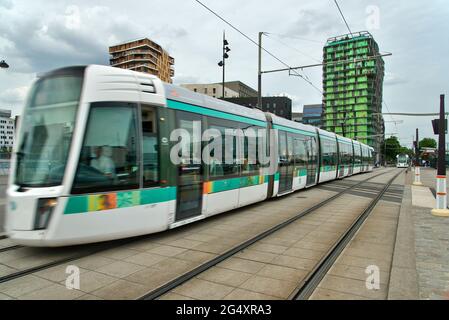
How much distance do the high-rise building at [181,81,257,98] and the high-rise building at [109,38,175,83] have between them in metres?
12.1

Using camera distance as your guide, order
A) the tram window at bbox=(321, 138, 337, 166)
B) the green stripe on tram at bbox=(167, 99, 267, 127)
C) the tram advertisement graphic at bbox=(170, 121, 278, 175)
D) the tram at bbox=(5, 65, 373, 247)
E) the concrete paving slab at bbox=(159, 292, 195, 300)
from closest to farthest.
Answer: the concrete paving slab at bbox=(159, 292, 195, 300)
the tram at bbox=(5, 65, 373, 247)
the green stripe on tram at bbox=(167, 99, 267, 127)
the tram advertisement graphic at bbox=(170, 121, 278, 175)
the tram window at bbox=(321, 138, 337, 166)

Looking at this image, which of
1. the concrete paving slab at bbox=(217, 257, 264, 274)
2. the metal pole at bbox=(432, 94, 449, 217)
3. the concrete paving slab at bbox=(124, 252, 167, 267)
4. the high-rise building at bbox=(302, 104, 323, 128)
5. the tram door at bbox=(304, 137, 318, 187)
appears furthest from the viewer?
the high-rise building at bbox=(302, 104, 323, 128)

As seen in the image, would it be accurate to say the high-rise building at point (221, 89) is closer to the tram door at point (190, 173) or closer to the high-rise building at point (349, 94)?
the high-rise building at point (349, 94)

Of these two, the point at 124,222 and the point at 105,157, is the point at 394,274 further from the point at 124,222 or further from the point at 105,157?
the point at 105,157

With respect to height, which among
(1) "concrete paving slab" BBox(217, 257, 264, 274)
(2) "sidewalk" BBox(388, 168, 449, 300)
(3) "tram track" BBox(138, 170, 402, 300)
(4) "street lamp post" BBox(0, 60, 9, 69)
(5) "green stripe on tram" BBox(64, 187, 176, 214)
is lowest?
(1) "concrete paving slab" BBox(217, 257, 264, 274)

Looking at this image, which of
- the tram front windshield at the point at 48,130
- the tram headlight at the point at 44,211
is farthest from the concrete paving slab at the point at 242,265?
the tram front windshield at the point at 48,130

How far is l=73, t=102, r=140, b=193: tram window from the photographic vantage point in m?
5.29

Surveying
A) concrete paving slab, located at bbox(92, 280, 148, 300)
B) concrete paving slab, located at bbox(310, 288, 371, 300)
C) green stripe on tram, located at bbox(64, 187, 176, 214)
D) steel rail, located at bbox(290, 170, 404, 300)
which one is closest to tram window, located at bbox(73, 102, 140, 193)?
green stripe on tram, located at bbox(64, 187, 176, 214)

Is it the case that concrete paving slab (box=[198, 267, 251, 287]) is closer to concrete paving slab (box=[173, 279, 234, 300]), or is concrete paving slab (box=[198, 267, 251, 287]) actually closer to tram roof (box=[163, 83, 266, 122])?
concrete paving slab (box=[173, 279, 234, 300])

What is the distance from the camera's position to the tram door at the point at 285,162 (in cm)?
1206

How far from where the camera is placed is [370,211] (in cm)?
1014

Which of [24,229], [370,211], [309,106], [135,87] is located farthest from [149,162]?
[309,106]

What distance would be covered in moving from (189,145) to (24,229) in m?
3.45

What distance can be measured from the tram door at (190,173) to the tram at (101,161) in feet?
0.07
